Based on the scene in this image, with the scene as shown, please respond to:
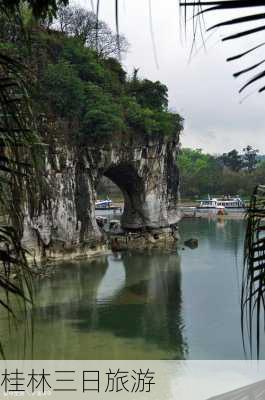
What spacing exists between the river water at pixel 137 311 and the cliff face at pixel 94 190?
1102 millimetres

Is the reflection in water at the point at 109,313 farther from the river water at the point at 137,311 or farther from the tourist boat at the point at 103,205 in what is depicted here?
the tourist boat at the point at 103,205

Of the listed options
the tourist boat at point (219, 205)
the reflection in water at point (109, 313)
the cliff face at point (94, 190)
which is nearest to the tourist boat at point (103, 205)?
the tourist boat at point (219, 205)

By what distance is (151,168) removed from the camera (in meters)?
21.3

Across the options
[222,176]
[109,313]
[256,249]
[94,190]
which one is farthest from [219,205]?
[256,249]

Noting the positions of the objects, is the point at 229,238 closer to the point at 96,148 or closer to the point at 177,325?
the point at 96,148

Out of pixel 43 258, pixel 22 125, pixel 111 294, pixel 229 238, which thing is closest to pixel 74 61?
pixel 43 258

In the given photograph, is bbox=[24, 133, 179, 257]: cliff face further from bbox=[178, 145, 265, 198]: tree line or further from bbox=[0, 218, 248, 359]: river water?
bbox=[178, 145, 265, 198]: tree line

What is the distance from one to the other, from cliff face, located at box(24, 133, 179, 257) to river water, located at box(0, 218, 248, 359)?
43.4 inches

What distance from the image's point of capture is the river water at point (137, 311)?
818 centimetres

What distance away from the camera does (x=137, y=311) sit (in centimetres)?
1076

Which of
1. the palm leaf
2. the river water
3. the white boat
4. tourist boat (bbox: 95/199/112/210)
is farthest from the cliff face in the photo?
tourist boat (bbox: 95/199/112/210)

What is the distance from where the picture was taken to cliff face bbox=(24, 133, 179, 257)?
1644cm

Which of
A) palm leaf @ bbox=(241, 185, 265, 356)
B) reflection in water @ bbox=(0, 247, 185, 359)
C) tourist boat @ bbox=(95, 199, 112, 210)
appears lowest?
reflection in water @ bbox=(0, 247, 185, 359)

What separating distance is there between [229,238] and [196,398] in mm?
17484
